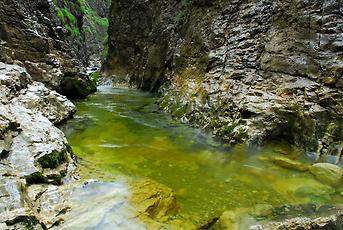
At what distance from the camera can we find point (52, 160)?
499 centimetres

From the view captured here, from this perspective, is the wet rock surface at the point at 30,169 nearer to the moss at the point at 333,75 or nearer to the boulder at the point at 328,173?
the boulder at the point at 328,173

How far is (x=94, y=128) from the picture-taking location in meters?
9.02

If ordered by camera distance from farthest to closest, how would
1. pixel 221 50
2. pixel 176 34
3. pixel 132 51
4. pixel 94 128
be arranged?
pixel 132 51, pixel 176 34, pixel 221 50, pixel 94 128

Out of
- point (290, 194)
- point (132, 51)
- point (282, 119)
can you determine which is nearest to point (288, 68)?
point (282, 119)

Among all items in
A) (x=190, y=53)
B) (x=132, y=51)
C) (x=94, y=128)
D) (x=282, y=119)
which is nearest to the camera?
(x=282, y=119)

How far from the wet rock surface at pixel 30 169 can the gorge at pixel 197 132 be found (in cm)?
2

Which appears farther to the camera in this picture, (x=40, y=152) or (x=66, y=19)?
(x=66, y=19)

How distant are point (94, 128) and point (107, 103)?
208 inches

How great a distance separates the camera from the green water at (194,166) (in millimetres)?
4859

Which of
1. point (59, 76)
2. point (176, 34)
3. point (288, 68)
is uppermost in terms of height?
Result: point (176, 34)

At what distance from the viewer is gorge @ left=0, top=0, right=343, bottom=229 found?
418 centimetres

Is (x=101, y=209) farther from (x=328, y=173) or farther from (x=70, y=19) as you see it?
(x=70, y=19)

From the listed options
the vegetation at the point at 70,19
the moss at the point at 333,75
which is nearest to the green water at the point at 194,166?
the moss at the point at 333,75

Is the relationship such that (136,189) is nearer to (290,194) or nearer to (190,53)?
(290,194)
